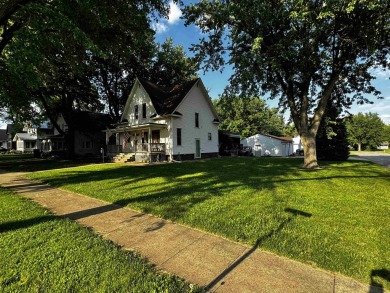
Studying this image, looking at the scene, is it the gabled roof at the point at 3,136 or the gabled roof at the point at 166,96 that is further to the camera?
the gabled roof at the point at 3,136

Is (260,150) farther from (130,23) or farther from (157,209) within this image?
(157,209)

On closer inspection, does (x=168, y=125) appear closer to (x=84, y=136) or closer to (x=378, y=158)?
(x=84, y=136)

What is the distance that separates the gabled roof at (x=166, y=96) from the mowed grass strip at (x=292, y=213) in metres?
14.3

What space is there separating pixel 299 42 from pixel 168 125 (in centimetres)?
1337

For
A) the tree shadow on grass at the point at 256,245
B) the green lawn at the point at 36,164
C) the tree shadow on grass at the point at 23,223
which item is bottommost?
the tree shadow on grass at the point at 256,245

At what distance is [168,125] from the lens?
22203mm

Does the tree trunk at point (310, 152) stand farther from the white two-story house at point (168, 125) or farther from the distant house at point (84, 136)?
the distant house at point (84, 136)

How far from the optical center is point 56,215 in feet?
18.5

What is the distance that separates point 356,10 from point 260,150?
2736cm

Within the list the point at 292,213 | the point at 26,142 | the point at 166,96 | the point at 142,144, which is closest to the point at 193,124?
the point at 166,96

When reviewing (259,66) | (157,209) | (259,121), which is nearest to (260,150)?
(259,121)

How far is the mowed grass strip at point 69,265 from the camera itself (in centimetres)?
282

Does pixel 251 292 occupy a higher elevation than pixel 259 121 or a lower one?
lower

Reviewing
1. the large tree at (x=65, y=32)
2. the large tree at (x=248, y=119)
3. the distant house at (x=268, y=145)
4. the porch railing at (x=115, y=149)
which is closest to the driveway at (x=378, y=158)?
the distant house at (x=268, y=145)
